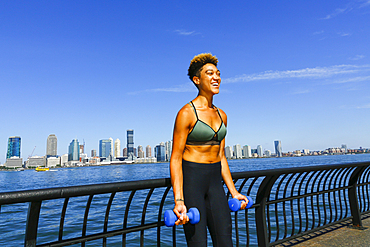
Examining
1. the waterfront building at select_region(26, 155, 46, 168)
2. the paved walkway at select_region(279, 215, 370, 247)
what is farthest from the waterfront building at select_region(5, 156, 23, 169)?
the paved walkway at select_region(279, 215, 370, 247)

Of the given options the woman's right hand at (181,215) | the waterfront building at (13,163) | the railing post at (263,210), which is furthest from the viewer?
the waterfront building at (13,163)

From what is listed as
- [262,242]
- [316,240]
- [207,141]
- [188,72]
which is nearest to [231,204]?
[207,141]

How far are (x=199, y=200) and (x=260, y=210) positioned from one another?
1.73 meters

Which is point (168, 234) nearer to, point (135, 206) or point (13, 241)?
point (13, 241)

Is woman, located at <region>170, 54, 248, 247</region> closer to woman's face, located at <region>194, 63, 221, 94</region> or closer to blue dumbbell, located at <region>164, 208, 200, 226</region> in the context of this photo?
woman's face, located at <region>194, 63, 221, 94</region>

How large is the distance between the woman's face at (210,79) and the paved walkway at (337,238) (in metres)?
3.02

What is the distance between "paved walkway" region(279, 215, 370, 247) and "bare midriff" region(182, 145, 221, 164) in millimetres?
2647

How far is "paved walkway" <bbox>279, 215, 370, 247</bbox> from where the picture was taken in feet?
13.3

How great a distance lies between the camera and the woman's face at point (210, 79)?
262 centimetres

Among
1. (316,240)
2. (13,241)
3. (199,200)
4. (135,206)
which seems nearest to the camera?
(199,200)

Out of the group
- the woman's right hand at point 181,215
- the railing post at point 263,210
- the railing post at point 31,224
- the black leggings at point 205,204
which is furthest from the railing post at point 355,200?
the railing post at point 31,224

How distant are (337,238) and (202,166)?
11.1ft

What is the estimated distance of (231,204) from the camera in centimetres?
243

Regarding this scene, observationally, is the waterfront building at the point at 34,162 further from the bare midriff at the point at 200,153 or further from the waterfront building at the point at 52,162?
the bare midriff at the point at 200,153
